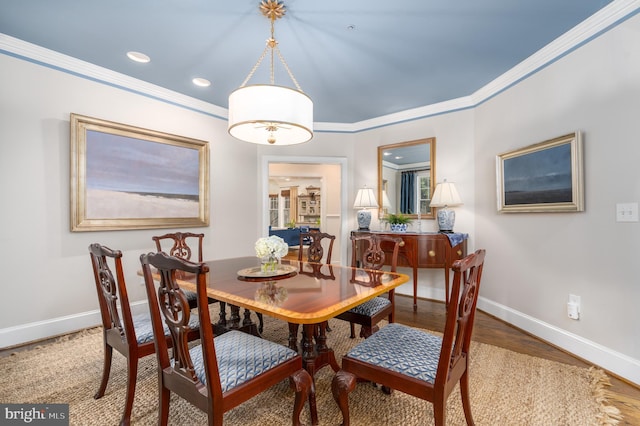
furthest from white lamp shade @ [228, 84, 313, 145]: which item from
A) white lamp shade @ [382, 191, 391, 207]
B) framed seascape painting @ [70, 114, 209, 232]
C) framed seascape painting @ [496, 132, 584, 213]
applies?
white lamp shade @ [382, 191, 391, 207]

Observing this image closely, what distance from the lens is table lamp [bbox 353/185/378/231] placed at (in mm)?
3896

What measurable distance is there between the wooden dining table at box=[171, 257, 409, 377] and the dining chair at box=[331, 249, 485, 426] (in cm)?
25

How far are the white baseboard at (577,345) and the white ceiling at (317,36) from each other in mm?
2370

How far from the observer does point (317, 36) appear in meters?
2.35

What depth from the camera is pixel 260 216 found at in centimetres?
434

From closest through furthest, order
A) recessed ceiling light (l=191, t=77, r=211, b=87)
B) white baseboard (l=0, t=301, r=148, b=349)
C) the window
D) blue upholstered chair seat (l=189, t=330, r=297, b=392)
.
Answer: blue upholstered chair seat (l=189, t=330, r=297, b=392)
white baseboard (l=0, t=301, r=148, b=349)
recessed ceiling light (l=191, t=77, r=211, b=87)
the window

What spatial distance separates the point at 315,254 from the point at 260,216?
1778mm

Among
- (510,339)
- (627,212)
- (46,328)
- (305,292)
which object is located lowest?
(510,339)

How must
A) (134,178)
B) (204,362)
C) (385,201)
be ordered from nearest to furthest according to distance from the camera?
(204,362) → (134,178) → (385,201)

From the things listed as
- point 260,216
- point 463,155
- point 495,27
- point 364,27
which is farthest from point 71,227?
point 463,155

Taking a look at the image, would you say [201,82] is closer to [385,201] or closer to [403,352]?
[385,201]

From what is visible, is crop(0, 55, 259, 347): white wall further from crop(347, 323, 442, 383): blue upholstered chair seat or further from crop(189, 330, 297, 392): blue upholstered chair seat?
crop(347, 323, 442, 383): blue upholstered chair seat

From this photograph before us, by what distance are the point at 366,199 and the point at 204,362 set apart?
3091mm

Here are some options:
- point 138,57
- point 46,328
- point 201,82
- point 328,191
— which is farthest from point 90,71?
point 328,191
